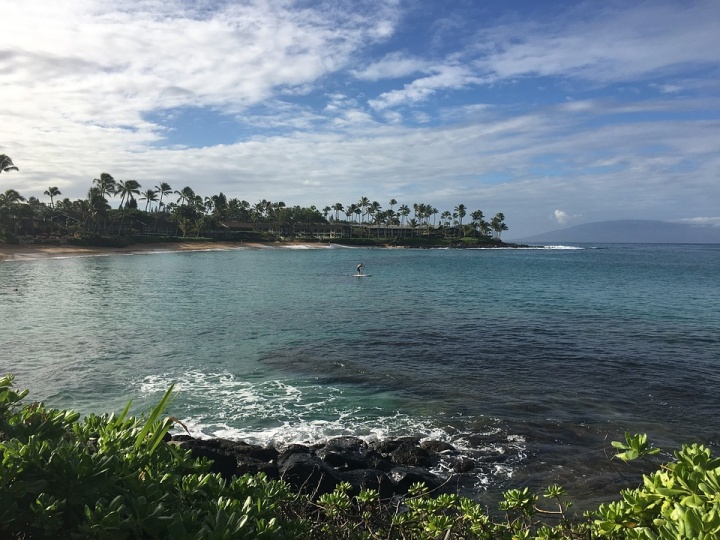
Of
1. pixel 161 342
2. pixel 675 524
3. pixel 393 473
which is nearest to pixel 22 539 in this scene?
pixel 675 524

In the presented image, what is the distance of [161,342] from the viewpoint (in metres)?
22.6

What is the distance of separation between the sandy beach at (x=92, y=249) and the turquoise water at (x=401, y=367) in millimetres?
45767

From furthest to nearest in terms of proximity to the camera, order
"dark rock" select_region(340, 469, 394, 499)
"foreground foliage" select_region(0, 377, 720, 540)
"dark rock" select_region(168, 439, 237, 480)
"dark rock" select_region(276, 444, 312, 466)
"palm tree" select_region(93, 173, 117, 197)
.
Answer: "palm tree" select_region(93, 173, 117, 197)
"dark rock" select_region(276, 444, 312, 466)
"dark rock" select_region(340, 469, 394, 499)
"dark rock" select_region(168, 439, 237, 480)
"foreground foliage" select_region(0, 377, 720, 540)

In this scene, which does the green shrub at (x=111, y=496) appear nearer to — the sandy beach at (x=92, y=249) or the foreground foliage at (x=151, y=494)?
the foreground foliage at (x=151, y=494)

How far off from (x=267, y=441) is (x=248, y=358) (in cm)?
797

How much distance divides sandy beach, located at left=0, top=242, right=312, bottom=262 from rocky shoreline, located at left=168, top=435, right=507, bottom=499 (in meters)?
76.7

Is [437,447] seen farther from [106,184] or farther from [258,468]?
[106,184]

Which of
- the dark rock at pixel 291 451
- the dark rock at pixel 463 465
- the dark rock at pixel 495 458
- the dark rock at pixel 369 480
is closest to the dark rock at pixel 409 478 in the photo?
the dark rock at pixel 369 480

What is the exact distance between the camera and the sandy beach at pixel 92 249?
75.0 meters

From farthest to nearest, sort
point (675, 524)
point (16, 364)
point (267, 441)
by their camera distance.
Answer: point (16, 364), point (267, 441), point (675, 524)

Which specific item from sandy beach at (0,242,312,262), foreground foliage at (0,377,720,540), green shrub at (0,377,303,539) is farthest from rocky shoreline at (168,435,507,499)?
sandy beach at (0,242,312,262)

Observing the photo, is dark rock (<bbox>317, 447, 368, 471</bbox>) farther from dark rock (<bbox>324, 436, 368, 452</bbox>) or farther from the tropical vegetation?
the tropical vegetation

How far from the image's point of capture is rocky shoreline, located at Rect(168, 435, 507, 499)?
949 centimetres

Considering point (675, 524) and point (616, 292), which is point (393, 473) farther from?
point (616, 292)
